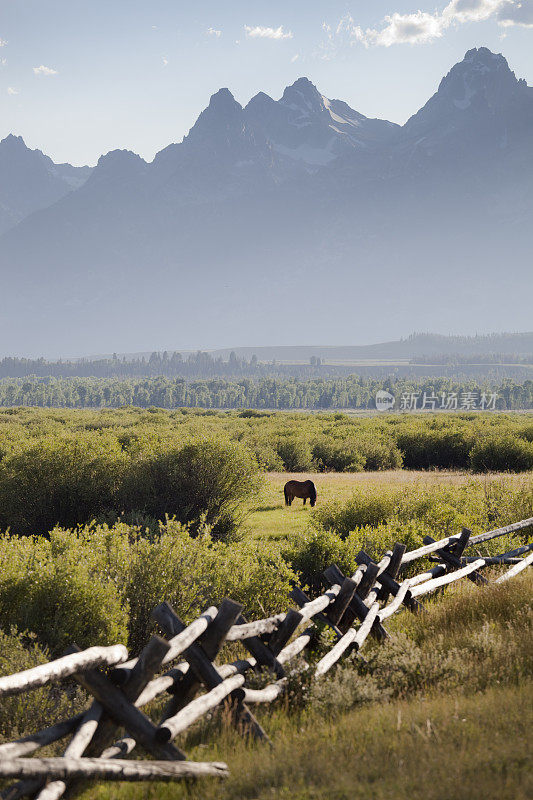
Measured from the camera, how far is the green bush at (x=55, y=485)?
1914 cm

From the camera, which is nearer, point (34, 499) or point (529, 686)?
point (529, 686)

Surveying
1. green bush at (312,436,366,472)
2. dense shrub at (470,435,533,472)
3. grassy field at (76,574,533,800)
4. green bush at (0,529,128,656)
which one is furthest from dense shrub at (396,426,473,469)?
green bush at (0,529,128,656)

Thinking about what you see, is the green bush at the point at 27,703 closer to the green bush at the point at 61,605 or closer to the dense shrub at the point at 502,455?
the green bush at the point at 61,605

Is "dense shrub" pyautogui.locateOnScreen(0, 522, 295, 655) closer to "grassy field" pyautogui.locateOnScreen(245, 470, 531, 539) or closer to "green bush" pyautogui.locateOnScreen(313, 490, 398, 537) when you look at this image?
"grassy field" pyautogui.locateOnScreen(245, 470, 531, 539)

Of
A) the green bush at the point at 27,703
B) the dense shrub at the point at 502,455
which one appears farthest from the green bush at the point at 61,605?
the dense shrub at the point at 502,455

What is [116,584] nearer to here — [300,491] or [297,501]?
[300,491]

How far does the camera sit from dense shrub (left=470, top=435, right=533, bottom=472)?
35.0 m

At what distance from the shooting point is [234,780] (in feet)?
15.9

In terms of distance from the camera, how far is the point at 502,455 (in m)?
35.6

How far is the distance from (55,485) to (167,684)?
14473mm

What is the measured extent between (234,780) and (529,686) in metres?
3.05

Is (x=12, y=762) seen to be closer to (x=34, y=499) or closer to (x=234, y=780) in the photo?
(x=234, y=780)

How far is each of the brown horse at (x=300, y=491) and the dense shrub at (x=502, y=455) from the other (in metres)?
15.4

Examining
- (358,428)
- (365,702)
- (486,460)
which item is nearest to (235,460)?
(365,702)
